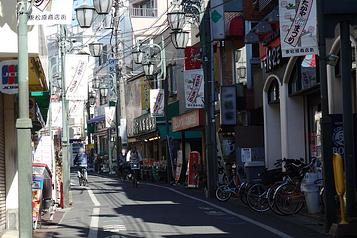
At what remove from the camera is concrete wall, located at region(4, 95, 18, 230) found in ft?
45.5

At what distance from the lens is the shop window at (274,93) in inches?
892

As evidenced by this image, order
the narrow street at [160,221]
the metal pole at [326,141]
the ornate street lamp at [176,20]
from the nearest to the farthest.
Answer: the metal pole at [326,141] → the narrow street at [160,221] → the ornate street lamp at [176,20]

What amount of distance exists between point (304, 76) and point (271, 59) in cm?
286

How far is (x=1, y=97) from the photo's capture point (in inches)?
536

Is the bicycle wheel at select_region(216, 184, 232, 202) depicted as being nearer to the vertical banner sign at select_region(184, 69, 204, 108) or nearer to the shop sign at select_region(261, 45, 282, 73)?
the shop sign at select_region(261, 45, 282, 73)

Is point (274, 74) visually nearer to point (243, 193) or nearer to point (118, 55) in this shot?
point (243, 193)

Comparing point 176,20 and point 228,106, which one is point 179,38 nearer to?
point 176,20

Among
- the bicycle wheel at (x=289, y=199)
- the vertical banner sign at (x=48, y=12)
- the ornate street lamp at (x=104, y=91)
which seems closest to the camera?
the vertical banner sign at (x=48, y=12)

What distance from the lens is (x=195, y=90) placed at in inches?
987

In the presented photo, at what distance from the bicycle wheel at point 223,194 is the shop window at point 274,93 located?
401 cm

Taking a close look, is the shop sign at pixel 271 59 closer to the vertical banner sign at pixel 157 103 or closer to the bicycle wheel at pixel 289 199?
the bicycle wheel at pixel 289 199

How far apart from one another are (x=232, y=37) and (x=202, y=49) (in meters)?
5.47

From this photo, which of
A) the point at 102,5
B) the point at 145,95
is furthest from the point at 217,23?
the point at 145,95

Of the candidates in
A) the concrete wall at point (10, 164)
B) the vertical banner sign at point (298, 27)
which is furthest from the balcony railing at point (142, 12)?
the vertical banner sign at point (298, 27)
